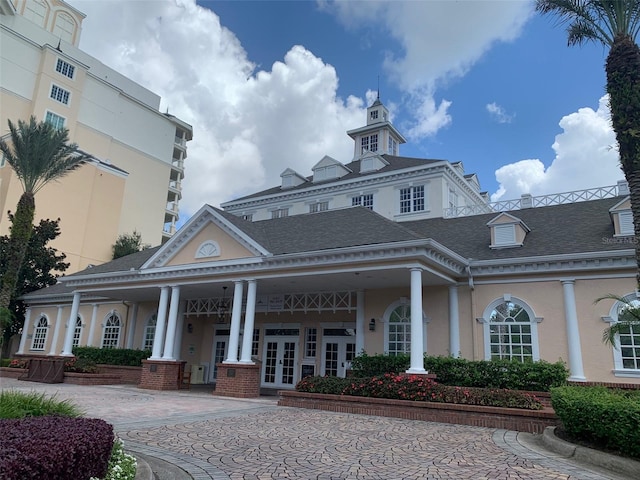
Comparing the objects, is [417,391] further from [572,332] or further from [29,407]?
[29,407]

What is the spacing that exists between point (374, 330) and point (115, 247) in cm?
2979

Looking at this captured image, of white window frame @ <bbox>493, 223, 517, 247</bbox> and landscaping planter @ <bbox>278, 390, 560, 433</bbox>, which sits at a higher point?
white window frame @ <bbox>493, 223, 517, 247</bbox>

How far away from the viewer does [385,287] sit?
58.2 ft

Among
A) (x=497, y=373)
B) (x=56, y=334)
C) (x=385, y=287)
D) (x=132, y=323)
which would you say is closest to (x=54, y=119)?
(x=56, y=334)

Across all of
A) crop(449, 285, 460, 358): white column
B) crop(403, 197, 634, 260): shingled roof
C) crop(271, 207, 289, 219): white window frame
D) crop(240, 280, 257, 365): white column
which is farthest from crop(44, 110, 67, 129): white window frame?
crop(449, 285, 460, 358): white column

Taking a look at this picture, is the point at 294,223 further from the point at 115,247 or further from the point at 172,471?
the point at 115,247

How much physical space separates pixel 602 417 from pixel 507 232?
10.3 meters

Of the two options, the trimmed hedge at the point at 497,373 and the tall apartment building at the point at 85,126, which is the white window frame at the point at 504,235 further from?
the tall apartment building at the point at 85,126

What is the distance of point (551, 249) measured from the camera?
50.9 feet

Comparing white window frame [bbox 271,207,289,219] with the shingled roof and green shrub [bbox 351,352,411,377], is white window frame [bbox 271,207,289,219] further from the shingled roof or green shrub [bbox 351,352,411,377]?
green shrub [bbox 351,352,411,377]

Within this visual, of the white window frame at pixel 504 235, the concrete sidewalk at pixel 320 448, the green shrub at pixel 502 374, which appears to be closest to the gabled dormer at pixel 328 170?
the white window frame at pixel 504 235

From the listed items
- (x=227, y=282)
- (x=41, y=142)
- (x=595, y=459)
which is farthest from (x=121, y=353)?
(x=595, y=459)

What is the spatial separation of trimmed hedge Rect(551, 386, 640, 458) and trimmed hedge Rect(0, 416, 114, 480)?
6.78 meters

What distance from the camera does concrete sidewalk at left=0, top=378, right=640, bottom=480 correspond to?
6492 mm
